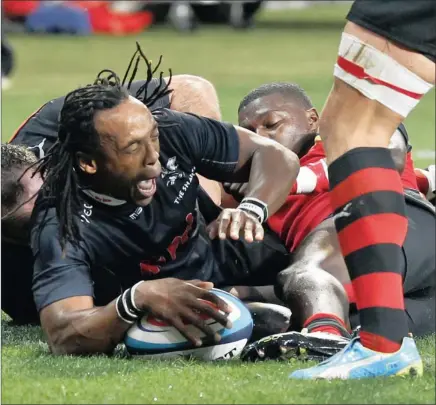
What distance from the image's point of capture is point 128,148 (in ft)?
15.5

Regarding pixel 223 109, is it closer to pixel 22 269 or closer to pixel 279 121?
pixel 279 121

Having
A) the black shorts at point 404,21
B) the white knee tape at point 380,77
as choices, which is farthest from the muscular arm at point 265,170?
the black shorts at point 404,21

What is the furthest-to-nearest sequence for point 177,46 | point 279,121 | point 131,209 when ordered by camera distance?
point 177,46, point 279,121, point 131,209

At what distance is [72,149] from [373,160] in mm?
1282

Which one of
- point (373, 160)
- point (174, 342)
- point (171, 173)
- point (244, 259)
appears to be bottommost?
point (244, 259)

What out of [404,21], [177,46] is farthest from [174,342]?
[177,46]

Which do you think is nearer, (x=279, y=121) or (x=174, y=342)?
(x=174, y=342)

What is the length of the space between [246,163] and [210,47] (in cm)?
1613

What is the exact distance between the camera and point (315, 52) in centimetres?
2041

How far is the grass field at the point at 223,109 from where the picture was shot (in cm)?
389

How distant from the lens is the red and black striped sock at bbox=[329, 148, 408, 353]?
4059 millimetres

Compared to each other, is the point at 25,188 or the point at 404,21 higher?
the point at 404,21

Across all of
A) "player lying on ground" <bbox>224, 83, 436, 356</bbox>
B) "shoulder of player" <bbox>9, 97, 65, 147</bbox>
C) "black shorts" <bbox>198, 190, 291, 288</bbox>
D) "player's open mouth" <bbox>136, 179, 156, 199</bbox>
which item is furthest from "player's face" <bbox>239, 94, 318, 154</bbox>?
"player's open mouth" <bbox>136, 179, 156, 199</bbox>

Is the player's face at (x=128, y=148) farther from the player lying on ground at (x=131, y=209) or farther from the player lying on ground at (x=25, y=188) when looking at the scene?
the player lying on ground at (x=25, y=188)
